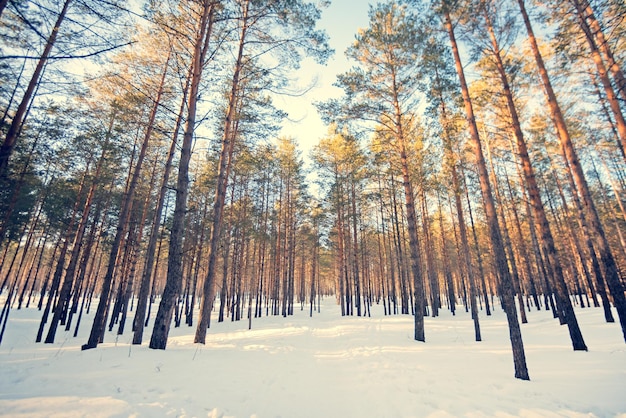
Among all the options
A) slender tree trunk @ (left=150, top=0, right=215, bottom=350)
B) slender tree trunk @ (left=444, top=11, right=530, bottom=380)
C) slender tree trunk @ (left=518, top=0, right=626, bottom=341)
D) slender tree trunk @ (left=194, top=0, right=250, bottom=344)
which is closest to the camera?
slender tree trunk @ (left=444, top=11, right=530, bottom=380)

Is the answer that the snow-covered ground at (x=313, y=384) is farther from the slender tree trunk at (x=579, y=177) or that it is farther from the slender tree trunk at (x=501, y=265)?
the slender tree trunk at (x=579, y=177)

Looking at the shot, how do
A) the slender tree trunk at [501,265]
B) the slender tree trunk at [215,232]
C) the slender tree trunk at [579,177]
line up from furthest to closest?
the slender tree trunk at [215,232], the slender tree trunk at [579,177], the slender tree trunk at [501,265]

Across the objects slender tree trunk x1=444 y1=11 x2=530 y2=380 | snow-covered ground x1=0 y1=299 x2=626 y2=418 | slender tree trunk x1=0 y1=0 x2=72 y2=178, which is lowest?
snow-covered ground x1=0 y1=299 x2=626 y2=418

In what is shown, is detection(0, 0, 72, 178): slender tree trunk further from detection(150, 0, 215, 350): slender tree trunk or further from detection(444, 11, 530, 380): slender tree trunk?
detection(444, 11, 530, 380): slender tree trunk

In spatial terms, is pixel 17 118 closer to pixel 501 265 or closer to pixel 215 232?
pixel 215 232

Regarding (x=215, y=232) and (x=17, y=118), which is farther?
(x=215, y=232)

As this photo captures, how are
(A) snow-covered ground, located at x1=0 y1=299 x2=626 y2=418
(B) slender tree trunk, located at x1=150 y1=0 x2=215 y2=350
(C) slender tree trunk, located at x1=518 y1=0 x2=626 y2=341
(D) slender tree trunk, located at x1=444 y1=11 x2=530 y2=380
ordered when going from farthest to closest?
(B) slender tree trunk, located at x1=150 y1=0 x2=215 y2=350
(C) slender tree trunk, located at x1=518 y1=0 x2=626 y2=341
(D) slender tree trunk, located at x1=444 y1=11 x2=530 y2=380
(A) snow-covered ground, located at x1=0 y1=299 x2=626 y2=418

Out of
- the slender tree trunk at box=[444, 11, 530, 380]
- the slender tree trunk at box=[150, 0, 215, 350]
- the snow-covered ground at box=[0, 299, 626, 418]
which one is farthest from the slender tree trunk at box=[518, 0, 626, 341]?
the slender tree trunk at box=[150, 0, 215, 350]

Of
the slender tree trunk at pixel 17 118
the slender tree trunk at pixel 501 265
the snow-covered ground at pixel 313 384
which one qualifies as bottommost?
the snow-covered ground at pixel 313 384

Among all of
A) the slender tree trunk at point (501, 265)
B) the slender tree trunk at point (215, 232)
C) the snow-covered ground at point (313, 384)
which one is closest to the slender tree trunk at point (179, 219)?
the snow-covered ground at point (313, 384)

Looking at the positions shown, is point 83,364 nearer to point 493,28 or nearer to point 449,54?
point 449,54

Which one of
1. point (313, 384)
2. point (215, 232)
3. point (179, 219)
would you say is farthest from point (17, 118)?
point (313, 384)

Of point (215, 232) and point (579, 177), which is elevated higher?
point (579, 177)

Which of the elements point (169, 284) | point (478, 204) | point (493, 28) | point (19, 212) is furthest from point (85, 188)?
point (478, 204)
